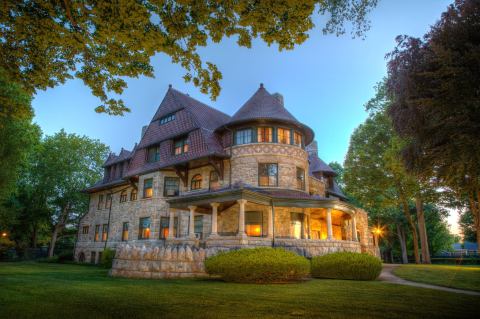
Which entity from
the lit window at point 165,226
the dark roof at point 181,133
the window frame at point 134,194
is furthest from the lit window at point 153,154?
the lit window at point 165,226

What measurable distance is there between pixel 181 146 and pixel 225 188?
6348mm

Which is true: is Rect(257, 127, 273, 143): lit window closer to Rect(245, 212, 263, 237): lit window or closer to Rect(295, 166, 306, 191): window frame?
Rect(295, 166, 306, 191): window frame

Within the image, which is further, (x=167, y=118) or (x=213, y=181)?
(x=167, y=118)

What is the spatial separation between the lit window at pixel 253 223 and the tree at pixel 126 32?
1420cm

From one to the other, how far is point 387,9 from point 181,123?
64.9ft

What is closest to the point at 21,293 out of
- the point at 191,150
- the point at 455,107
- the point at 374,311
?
the point at 374,311

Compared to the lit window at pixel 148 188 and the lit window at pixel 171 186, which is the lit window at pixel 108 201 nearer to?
the lit window at pixel 148 188

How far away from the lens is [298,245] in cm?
1856

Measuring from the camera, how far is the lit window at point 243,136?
2288 centimetres

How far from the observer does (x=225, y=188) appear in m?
21.5

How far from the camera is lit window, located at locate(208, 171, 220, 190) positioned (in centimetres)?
2294

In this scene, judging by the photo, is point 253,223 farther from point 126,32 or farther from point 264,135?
point 126,32

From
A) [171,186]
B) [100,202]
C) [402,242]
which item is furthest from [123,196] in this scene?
[402,242]

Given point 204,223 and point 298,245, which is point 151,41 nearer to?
point 298,245
